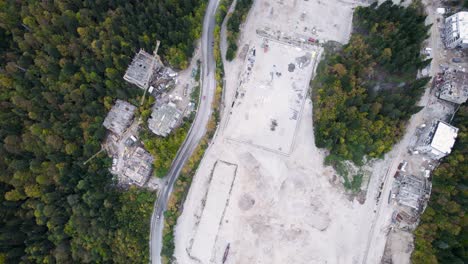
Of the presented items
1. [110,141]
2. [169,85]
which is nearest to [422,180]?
[169,85]

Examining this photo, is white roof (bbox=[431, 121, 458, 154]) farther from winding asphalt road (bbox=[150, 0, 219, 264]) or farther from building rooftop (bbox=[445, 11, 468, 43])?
winding asphalt road (bbox=[150, 0, 219, 264])

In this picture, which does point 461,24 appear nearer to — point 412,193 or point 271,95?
point 412,193

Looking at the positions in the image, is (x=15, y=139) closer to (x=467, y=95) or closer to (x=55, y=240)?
(x=55, y=240)

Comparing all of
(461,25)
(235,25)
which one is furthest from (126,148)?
(461,25)

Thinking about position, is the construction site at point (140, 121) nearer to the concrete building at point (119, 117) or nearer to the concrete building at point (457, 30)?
the concrete building at point (119, 117)

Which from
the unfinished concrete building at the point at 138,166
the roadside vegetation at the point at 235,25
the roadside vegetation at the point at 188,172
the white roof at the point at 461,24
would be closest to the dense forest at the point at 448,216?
the white roof at the point at 461,24

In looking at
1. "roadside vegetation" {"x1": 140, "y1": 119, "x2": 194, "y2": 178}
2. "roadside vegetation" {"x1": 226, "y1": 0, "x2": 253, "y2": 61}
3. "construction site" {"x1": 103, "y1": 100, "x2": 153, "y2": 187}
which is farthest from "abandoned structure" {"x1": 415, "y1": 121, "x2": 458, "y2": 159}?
"construction site" {"x1": 103, "y1": 100, "x2": 153, "y2": 187}
